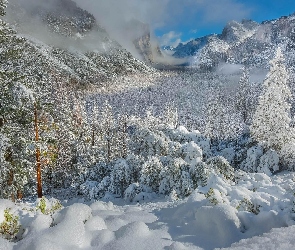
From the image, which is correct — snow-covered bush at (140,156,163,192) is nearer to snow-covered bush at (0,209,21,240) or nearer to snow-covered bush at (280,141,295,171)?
snow-covered bush at (280,141,295,171)

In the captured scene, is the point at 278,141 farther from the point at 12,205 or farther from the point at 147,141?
the point at 12,205

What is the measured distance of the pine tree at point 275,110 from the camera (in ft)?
86.4

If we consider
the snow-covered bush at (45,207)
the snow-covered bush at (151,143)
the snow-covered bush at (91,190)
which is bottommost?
the snow-covered bush at (91,190)

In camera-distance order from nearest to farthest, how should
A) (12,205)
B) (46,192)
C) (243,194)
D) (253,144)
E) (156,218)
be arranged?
(12,205) → (156,218) → (243,194) → (253,144) → (46,192)

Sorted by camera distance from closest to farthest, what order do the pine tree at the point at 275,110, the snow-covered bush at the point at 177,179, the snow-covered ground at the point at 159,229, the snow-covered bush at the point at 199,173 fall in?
the snow-covered ground at the point at 159,229 → the snow-covered bush at the point at 199,173 → the snow-covered bush at the point at 177,179 → the pine tree at the point at 275,110

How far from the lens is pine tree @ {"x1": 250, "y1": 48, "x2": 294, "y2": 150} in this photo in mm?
26328

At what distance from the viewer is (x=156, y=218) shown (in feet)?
28.9

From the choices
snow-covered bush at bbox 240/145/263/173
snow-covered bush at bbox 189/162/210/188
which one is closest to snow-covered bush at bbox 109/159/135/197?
snow-covered bush at bbox 189/162/210/188

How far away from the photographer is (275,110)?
26.5 metres

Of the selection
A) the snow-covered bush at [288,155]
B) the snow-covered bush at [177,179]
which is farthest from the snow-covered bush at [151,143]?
the snow-covered bush at [288,155]

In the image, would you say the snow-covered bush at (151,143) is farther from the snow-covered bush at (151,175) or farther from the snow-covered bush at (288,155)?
the snow-covered bush at (288,155)

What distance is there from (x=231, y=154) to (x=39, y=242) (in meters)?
26.3

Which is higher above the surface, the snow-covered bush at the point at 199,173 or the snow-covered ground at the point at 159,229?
the snow-covered ground at the point at 159,229

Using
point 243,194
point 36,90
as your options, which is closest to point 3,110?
point 36,90
